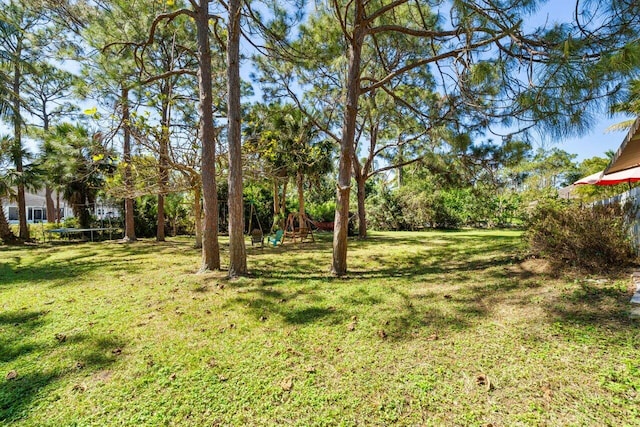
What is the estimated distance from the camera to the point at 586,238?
4.68m

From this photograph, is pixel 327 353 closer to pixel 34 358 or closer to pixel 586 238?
pixel 34 358

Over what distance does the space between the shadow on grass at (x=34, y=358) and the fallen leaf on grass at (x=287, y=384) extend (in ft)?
5.49

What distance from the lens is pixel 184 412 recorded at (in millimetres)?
2164

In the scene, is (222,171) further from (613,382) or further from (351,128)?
(613,382)

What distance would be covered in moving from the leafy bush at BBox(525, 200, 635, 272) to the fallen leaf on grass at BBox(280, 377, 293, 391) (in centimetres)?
465

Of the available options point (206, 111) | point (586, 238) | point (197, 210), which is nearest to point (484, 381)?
point (586, 238)

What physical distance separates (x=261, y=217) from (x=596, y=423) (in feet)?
54.7

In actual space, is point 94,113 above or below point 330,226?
above

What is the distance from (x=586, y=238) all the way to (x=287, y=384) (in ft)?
16.3

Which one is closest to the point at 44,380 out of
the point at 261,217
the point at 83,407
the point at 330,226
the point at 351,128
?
the point at 83,407

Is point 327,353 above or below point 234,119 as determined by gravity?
below

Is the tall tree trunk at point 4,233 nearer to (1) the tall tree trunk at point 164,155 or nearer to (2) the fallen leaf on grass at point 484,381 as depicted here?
(1) the tall tree trunk at point 164,155

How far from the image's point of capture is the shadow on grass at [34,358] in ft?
7.72

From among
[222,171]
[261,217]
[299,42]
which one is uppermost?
[299,42]
